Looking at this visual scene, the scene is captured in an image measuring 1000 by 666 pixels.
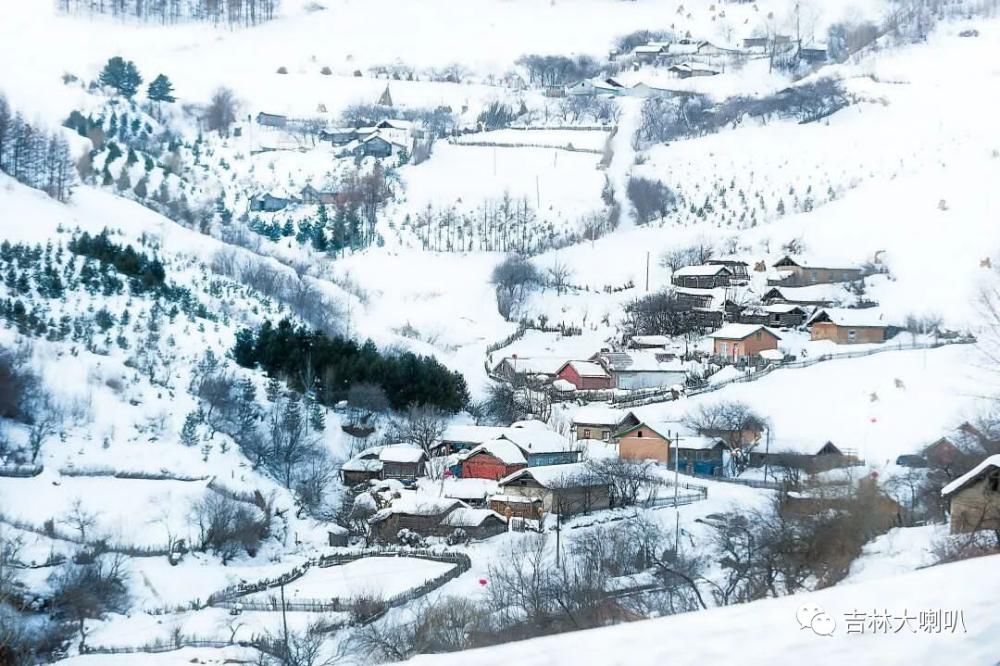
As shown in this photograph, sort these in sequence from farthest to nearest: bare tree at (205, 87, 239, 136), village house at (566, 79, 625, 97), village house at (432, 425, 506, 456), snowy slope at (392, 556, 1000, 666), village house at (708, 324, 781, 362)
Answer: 1. village house at (566, 79, 625, 97)
2. bare tree at (205, 87, 239, 136)
3. village house at (708, 324, 781, 362)
4. village house at (432, 425, 506, 456)
5. snowy slope at (392, 556, 1000, 666)

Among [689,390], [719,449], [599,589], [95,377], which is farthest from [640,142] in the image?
[599,589]

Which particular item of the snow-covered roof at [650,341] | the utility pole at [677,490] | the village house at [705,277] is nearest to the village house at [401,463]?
the utility pole at [677,490]

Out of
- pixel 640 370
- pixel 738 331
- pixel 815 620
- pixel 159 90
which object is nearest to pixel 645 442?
Result: pixel 640 370

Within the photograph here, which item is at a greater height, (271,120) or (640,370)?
(271,120)

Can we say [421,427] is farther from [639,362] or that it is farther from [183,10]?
[183,10]

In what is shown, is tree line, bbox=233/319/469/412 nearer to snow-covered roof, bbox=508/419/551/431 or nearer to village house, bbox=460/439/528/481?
snow-covered roof, bbox=508/419/551/431

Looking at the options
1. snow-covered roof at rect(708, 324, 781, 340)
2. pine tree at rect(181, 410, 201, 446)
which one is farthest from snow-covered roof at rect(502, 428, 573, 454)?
snow-covered roof at rect(708, 324, 781, 340)
